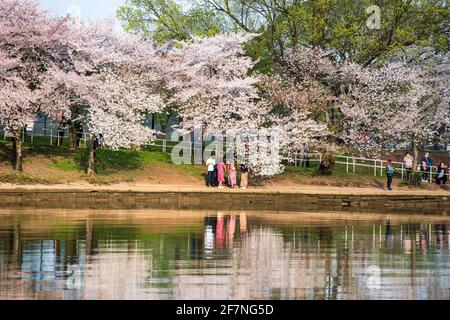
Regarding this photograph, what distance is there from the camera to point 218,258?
22.5 m

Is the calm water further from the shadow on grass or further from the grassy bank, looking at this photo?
the shadow on grass

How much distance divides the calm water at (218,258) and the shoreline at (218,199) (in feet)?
27.9

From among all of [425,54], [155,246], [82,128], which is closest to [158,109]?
[82,128]

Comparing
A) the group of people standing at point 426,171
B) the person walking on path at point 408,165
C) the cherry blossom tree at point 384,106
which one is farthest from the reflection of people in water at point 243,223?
the group of people standing at point 426,171

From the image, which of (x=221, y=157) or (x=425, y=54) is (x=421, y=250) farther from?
(x=425, y=54)

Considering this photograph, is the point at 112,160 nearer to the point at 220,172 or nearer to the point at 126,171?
the point at 126,171

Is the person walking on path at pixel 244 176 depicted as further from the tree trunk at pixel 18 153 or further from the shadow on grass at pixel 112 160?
the tree trunk at pixel 18 153

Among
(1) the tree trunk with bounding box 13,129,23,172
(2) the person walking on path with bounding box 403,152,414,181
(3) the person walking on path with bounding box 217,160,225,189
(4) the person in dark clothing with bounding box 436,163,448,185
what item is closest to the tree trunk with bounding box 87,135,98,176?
(1) the tree trunk with bounding box 13,129,23,172

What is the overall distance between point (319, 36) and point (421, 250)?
35848 millimetres

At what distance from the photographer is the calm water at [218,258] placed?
1752 centimetres

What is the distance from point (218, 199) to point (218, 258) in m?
25.5

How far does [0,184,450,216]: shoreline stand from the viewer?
4472 centimetres

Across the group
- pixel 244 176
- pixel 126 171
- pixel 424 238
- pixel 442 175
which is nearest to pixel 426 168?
pixel 442 175

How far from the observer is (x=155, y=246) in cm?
2502
